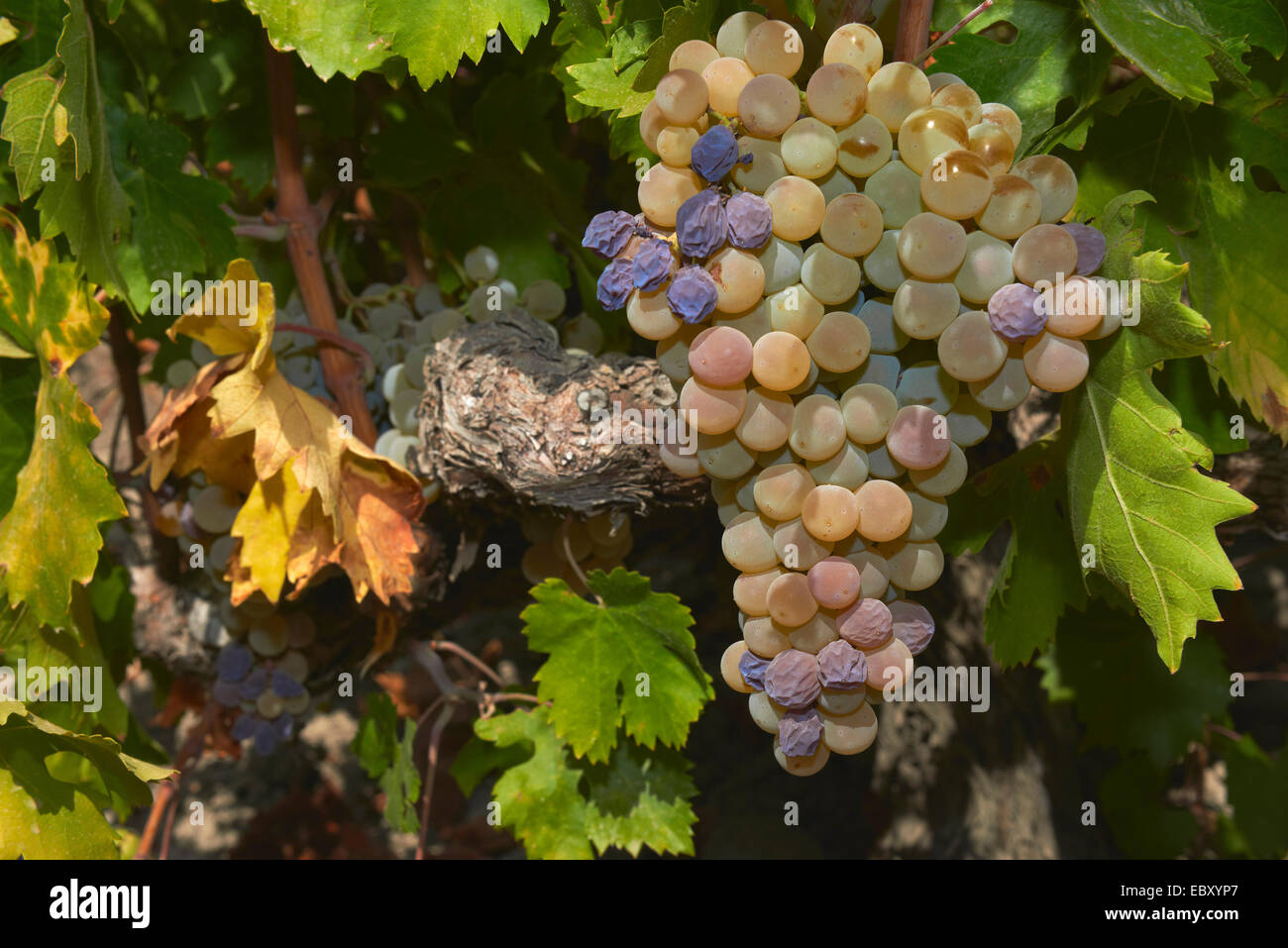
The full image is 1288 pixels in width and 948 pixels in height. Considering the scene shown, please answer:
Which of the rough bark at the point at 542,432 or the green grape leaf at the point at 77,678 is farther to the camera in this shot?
the green grape leaf at the point at 77,678

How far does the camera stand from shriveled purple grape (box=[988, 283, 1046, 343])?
0.52 metres

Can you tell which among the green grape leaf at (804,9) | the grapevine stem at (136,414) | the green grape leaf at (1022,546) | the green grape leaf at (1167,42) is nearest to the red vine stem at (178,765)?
the grapevine stem at (136,414)

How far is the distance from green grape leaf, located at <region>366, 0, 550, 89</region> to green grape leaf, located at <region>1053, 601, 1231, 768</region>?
2.77 ft

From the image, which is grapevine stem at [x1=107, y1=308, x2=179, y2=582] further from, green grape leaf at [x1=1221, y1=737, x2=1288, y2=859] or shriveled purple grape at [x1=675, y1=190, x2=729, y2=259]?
green grape leaf at [x1=1221, y1=737, x2=1288, y2=859]

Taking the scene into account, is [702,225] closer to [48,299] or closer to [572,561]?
[572,561]

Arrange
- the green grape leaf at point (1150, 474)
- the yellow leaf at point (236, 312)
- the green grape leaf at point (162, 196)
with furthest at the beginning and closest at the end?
the green grape leaf at point (162, 196)
the yellow leaf at point (236, 312)
the green grape leaf at point (1150, 474)

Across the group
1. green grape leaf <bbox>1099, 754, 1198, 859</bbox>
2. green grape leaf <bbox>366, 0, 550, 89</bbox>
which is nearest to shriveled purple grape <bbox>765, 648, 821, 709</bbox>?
green grape leaf <bbox>366, 0, 550, 89</bbox>

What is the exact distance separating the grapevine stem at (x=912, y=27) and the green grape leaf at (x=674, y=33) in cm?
12

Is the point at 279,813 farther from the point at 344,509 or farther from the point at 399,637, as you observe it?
the point at 344,509

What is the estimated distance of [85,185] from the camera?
75 cm

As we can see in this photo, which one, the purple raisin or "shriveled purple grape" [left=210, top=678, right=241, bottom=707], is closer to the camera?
the purple raisin

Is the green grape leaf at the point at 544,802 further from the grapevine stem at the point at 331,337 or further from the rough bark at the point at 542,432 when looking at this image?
the grapevine stem at the point at 331,337

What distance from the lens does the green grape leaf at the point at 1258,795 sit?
1.14m

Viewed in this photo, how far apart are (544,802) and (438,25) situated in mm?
666
